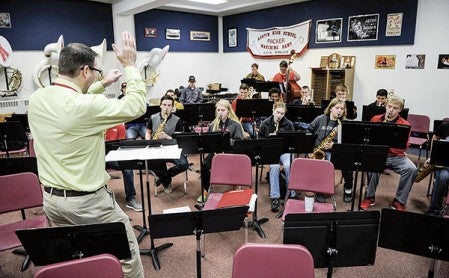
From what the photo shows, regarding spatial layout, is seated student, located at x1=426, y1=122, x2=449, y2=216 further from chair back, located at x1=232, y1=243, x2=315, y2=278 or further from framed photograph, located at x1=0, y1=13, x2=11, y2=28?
framed photograph, located at x1=0, y1=13, x2=11, y2=28

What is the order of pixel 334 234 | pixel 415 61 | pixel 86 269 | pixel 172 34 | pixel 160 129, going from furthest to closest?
pixel 172 34
pixel 415 61
pixel 160 129
pixel 334 234
pixel 86 269

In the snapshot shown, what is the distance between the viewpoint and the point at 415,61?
799 cm

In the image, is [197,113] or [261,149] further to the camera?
[197,113]

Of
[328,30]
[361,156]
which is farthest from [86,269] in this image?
[328,30]

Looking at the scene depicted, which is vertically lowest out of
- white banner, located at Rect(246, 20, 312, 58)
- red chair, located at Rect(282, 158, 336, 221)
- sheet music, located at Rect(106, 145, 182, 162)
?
red chair, located at Rect(282, 158, 336, 221)

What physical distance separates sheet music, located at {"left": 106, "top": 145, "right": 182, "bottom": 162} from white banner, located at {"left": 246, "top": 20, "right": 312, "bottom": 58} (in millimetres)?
8223

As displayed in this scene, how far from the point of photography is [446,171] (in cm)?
444

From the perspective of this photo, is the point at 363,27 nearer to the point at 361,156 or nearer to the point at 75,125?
the point at 361,156

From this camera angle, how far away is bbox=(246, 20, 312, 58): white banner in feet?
33.7

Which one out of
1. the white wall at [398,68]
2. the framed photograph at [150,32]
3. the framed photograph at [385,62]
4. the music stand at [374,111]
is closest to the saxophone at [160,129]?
the music stand at [374,111]

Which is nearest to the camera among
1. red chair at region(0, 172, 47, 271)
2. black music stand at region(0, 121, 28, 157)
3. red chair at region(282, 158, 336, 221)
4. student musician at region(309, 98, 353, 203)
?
red chair at region(0, 172, 47, 271)

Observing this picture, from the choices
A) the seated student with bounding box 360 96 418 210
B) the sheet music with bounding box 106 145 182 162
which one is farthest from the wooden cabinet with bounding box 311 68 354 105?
the sheet music with bounding box 106 145 182 162

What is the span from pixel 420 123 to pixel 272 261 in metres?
6.13

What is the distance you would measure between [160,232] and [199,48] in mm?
11032
